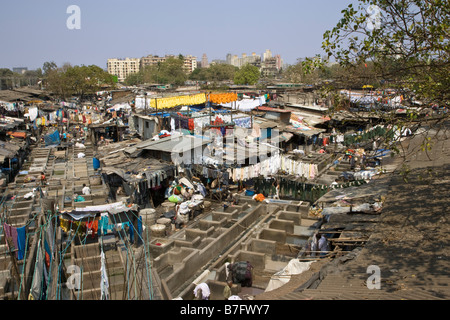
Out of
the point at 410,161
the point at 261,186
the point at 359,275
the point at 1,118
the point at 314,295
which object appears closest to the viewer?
the point at 314,295

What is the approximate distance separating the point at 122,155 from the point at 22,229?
300 inches

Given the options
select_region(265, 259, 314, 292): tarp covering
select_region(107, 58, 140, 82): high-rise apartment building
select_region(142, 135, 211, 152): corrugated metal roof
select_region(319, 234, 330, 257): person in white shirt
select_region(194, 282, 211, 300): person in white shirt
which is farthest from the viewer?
select_region(107, 58, 140, 82): high-rise apartment building

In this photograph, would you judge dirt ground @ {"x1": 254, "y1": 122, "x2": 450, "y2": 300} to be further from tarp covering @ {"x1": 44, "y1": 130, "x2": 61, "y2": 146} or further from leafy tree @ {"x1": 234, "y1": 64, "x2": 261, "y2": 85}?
leafy tree @ {"x1": 234, "y1": 64, "x2": 261, "y2": 85}

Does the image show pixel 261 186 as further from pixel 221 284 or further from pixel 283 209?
pixel 221 284

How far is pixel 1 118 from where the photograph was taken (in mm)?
28297

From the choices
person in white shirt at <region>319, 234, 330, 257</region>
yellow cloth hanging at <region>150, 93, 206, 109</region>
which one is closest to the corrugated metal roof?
yellow cloth hanging at <region>150, 93, 206, 109</region>

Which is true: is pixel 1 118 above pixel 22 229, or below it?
above

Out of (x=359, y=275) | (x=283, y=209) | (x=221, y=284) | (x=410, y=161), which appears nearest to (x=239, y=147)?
(x=283, y=209)

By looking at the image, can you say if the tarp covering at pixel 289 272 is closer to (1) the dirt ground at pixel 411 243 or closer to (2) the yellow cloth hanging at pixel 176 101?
(1) the dirt ground at pixel 411 243

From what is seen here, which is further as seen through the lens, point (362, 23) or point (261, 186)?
point (261, 186)

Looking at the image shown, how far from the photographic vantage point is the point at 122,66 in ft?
458

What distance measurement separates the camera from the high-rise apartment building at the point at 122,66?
13750 cm

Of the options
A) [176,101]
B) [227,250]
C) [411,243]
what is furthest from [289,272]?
[176,101]

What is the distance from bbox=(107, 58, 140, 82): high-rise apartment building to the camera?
138 meters
